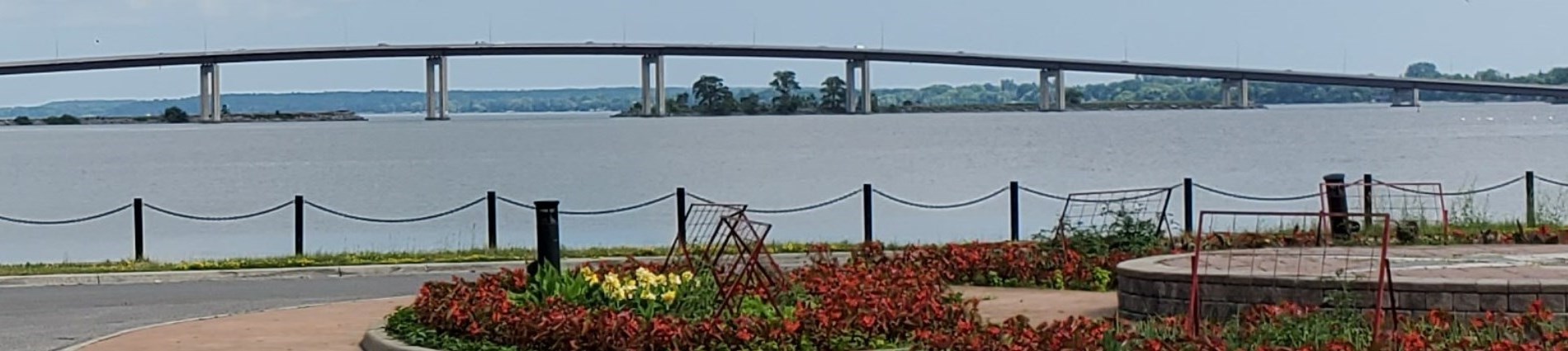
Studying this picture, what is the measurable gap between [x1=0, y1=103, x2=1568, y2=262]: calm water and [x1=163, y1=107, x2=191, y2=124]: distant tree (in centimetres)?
168

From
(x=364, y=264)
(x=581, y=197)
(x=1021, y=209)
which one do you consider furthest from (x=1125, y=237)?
(x=581, y=197)

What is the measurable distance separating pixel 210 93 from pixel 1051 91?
141ft

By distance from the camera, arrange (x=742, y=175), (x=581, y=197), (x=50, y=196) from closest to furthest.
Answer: (x=581, y=197) → (x=50, y=196) → (x=742, y=175)

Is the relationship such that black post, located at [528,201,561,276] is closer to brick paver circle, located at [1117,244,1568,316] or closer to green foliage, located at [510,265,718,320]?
green foliage, located at [510,265,718,320]

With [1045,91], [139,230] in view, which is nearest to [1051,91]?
[1045,91]

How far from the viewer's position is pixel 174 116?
144375 millimetres

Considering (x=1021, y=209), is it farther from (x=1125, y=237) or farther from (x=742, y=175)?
(x=1125, y=237)

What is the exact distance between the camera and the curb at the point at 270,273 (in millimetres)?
20594

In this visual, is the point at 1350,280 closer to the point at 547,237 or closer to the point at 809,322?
the point at 809,322

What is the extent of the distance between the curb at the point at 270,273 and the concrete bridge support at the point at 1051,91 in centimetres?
9117

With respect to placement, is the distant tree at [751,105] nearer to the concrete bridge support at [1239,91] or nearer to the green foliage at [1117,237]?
the concrete bridge support at [1239,91]

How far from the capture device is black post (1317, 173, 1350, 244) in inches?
751

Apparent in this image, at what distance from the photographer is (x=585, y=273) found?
13.8 m

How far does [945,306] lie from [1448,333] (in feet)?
10.0
